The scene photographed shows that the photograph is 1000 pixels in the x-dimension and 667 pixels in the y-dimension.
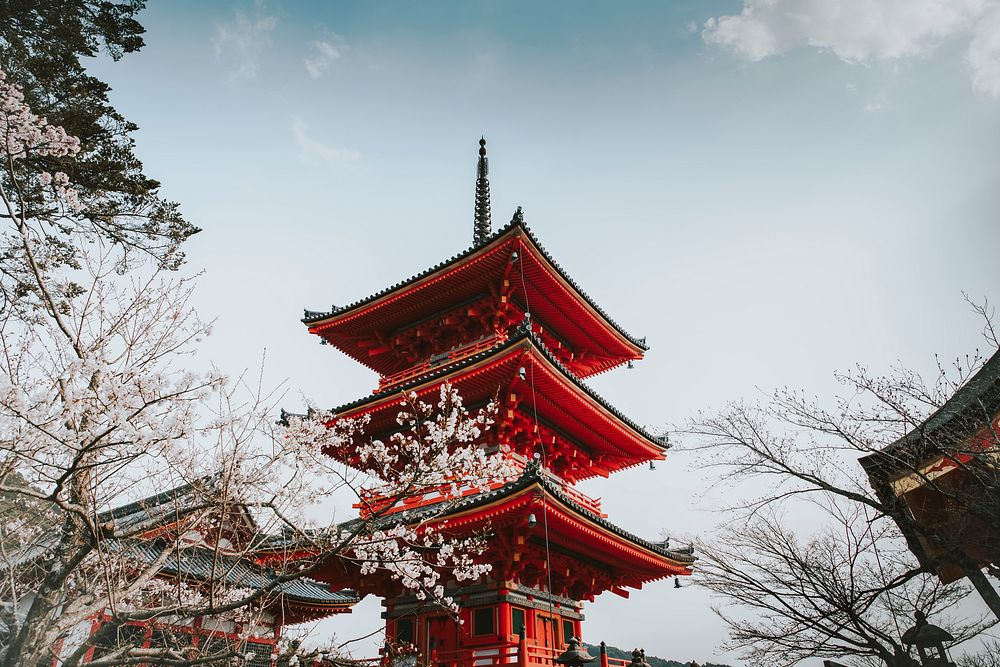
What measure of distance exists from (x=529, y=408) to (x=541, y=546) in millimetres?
3338

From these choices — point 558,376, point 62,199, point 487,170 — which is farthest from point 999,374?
point 487,170

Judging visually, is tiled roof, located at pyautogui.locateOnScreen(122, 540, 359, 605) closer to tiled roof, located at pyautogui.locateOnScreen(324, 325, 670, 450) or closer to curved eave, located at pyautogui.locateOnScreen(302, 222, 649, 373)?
tiled roof, located at pyautogui.locateOnScreen(324, 325, 670, 450)

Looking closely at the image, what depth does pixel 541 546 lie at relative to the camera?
11859mm

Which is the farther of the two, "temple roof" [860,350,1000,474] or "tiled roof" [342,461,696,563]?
"tiled roof" [342,461,696,563]

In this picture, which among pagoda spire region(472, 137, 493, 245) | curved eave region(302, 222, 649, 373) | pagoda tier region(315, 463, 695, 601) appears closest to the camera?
pagoda tier region(315, 463, 695, 601)

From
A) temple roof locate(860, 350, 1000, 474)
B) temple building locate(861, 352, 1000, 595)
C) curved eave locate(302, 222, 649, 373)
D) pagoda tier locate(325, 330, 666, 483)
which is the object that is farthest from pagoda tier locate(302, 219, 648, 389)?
temple roof locate(860, 350, 1000, 474)

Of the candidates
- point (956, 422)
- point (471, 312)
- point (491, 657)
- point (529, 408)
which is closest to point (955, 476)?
point (956, 422)

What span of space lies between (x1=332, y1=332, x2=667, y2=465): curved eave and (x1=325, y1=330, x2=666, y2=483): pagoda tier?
21 mm

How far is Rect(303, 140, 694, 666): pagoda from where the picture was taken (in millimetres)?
11250

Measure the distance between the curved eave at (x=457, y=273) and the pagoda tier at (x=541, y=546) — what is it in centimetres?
556

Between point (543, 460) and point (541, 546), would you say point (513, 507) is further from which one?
point (543, 460)

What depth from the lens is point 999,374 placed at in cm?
902

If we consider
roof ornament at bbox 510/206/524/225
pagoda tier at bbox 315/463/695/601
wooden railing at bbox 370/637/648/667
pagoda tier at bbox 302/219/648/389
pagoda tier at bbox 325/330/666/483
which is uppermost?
roof ornament at bbox 510/206/524/225

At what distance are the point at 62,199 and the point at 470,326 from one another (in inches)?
383
